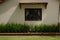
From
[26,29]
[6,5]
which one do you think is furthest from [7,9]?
[26,29]

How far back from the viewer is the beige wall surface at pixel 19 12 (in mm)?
21047

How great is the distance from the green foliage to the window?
999mm

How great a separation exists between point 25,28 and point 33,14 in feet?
6.48

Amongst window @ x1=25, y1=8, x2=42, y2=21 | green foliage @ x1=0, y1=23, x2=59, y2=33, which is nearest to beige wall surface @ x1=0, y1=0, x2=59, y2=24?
window @ x1=25, y1=8, x2=42, y2=21

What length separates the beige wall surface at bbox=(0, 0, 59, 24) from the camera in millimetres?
21047

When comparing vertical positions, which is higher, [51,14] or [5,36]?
[51,14]

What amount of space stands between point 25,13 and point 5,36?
3742 millimetres

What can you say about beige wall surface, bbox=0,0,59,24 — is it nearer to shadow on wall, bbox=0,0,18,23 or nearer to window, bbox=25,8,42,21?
shadow on wall, bbox=0,0,18,23

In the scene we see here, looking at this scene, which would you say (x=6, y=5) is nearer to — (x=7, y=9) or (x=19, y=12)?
(x=7, y=9)

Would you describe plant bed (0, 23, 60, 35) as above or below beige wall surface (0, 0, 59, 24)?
below

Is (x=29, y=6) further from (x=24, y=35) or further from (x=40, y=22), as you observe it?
(x=24, y=35)

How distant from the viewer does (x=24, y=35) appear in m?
19.3

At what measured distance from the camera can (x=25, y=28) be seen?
2031 centimetres

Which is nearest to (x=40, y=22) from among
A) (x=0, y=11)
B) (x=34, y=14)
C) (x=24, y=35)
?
(x=34, y=14)
